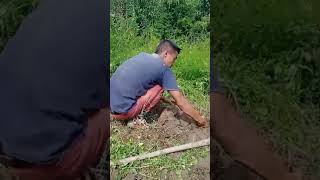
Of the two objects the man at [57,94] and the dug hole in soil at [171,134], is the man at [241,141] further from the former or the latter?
the man at [57,94]

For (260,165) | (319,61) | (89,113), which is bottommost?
(260,165)

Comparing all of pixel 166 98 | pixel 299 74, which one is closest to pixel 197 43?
pixel 166 98

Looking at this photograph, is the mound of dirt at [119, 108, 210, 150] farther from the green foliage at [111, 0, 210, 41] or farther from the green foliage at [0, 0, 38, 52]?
the green foliage at [0, 0, 38, 52]

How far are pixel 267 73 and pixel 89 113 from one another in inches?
33.8

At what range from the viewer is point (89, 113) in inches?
123

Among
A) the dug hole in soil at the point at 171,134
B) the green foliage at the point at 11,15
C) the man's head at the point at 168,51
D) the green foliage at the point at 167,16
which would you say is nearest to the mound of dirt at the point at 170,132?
the dug hole in soil at the point at 171,134

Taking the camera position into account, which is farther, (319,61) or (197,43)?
(319,61)

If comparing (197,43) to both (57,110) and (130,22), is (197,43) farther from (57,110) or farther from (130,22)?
(57,110)

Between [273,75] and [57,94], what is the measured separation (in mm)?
1017

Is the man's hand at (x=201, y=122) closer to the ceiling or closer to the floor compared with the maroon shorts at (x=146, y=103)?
closer to the floor

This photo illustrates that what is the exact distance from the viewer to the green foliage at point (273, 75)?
10.6ft

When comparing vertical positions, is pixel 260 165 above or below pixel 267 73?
below

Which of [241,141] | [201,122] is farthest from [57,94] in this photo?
[241,141]

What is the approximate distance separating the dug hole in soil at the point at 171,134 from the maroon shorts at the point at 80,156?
3.0 inches
